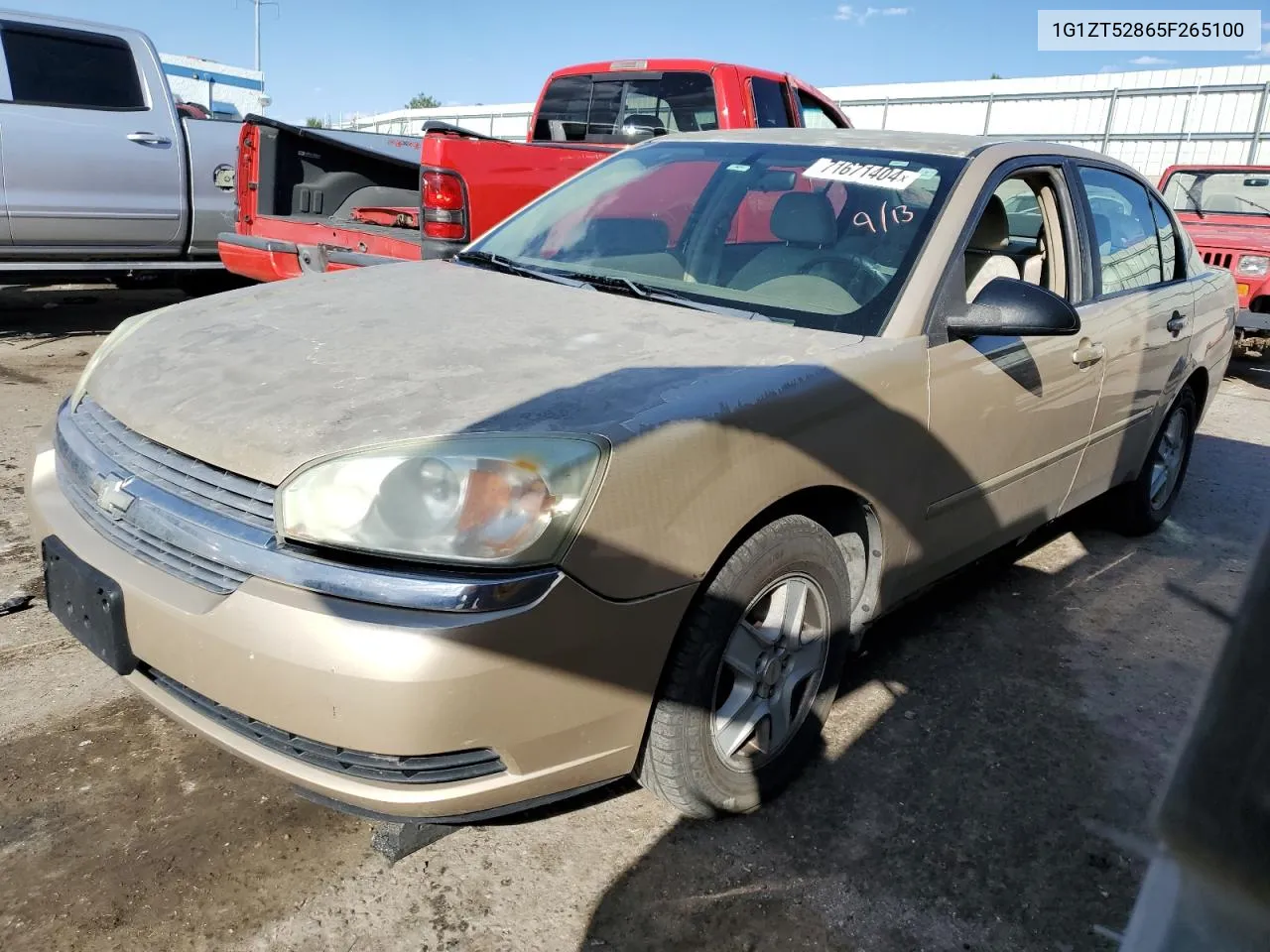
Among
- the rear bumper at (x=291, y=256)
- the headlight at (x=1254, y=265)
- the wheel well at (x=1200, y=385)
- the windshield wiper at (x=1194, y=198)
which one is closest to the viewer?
the wheel well at (x=1200, y=385)

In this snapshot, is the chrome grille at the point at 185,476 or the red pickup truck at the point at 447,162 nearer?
the chrome grille at the point at 185,476

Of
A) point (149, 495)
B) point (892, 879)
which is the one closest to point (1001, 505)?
point (892, 879)

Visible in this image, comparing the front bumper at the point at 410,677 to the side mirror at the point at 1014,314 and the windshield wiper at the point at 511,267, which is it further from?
the windshield wiper at the point at 511,267

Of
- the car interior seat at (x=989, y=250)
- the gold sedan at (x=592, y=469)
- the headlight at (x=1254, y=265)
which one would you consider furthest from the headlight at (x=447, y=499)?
the headlight at (x=1254, y=265)

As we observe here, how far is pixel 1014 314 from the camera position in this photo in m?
2.57

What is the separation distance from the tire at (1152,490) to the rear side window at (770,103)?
3338 millimetres

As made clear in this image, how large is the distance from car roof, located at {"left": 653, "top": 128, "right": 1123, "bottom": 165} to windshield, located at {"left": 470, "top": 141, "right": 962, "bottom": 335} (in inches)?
2.3

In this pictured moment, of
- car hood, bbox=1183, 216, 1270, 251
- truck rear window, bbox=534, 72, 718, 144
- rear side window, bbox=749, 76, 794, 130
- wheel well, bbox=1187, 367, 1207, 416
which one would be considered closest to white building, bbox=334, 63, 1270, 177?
car hood, bbox=1183, 216, 1270, 251

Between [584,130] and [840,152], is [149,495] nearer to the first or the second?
[840,152]

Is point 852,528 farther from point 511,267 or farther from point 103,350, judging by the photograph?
point 103,350

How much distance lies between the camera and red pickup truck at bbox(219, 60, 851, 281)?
207 inches

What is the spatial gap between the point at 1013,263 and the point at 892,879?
231 centimetres

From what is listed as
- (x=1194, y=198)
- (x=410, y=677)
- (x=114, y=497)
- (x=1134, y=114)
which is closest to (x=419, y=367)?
(x=114, y=497)

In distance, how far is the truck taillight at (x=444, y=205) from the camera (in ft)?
17.0
